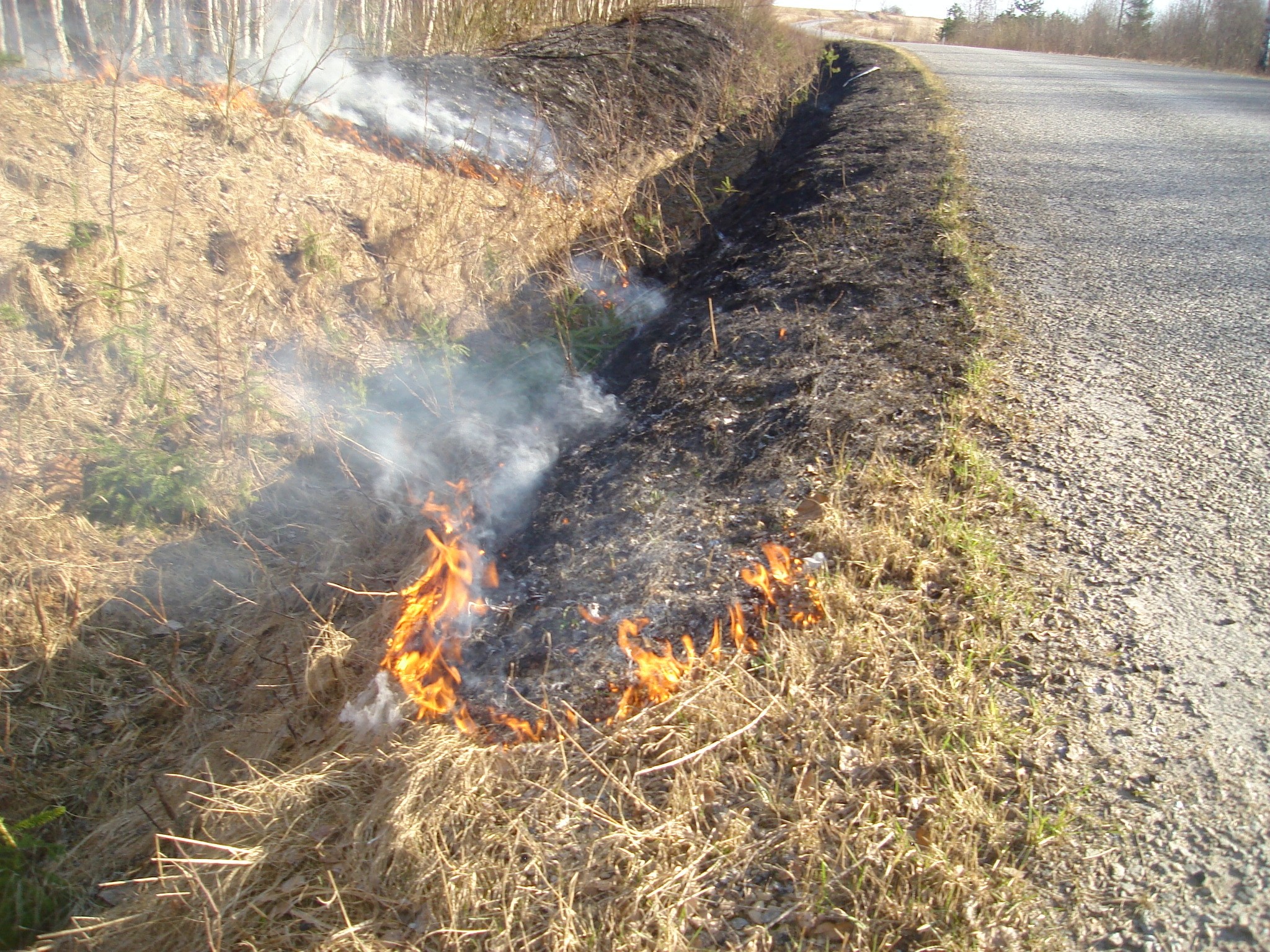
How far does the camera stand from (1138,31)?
991 inches

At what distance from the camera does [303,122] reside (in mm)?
6805

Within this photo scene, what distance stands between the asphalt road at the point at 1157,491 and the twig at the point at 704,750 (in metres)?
0.83

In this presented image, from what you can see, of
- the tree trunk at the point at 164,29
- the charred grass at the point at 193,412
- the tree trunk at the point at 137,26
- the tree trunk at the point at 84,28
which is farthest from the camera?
the tree trunk at the point at 164,29

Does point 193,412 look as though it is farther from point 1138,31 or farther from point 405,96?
point 1138,31

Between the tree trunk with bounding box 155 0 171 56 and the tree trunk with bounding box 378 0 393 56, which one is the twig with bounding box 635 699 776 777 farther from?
the tree trunk with bounding box 378 0 393 56

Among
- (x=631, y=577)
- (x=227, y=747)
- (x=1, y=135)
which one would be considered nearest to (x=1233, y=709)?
(x=631, y=577)

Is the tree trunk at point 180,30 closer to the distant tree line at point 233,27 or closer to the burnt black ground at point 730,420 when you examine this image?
the distant tree line at point 233,27

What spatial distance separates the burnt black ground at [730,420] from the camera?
3088 mm

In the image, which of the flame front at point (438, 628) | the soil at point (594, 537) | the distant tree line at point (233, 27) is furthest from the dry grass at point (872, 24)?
the flame front at point (438, 628)

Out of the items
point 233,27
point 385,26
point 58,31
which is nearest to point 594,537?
point 233,27

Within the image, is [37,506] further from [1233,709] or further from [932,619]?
[1233,709]

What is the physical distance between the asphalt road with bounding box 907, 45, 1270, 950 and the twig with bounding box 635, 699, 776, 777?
834mm

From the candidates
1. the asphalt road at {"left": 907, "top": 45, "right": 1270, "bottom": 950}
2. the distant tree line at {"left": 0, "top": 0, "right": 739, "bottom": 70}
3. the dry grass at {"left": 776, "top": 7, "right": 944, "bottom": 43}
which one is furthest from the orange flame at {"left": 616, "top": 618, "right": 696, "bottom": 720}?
the dry grass at {"left": 776, "top": 7, "right": 944, "bottom": 43}

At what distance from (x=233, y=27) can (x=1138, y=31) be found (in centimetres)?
2845
